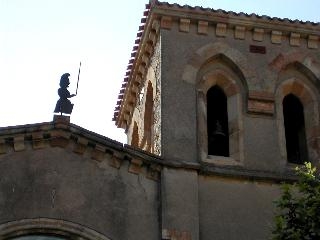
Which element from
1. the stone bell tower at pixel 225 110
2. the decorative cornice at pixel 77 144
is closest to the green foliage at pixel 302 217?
the stone bell tower at pixel 225 110

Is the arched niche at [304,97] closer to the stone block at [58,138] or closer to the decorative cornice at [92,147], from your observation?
the decorative cornice at [92,147]

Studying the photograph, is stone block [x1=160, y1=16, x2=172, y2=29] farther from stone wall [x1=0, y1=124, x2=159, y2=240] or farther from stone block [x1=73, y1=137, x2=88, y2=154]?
stone block [x1=73, y1=137, x2=88, y2=154]

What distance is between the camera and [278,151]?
16250mm

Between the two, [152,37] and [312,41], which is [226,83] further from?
[312,41]

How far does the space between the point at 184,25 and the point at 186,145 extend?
9.65 ft

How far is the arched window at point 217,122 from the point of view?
54.7ft

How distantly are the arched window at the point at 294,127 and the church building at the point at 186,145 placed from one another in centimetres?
3

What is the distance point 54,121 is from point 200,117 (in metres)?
3.25

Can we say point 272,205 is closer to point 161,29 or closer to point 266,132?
point 266,132

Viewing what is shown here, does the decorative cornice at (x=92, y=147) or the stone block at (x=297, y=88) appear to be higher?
the stone block at (x=297, y=88)

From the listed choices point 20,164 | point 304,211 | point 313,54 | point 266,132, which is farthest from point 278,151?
point 20,164

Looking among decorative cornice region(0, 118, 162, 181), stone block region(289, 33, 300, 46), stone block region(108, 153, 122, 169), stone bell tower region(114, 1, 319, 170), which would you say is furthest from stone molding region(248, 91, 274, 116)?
stone block region(108, 153, 122, 169)

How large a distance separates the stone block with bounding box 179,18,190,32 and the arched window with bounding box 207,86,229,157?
1371 mm

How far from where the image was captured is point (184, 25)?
1722 centimetres
